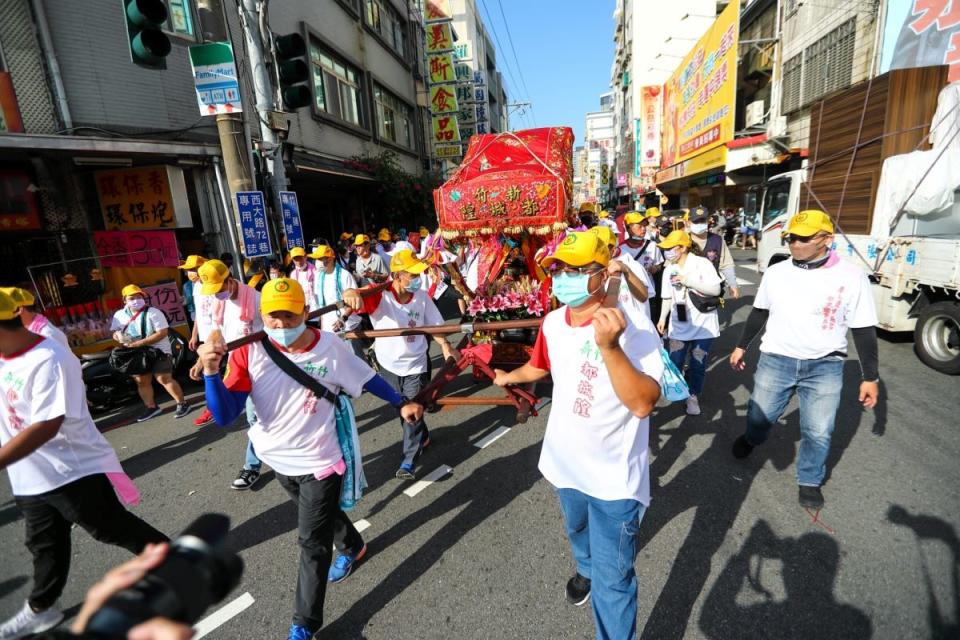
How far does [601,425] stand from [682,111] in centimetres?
2824

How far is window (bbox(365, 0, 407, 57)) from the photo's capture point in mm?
16531

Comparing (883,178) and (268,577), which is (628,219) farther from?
(268,577)

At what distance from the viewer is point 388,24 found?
60.5ft

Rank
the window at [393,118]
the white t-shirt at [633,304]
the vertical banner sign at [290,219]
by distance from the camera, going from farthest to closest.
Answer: the window at [393,118], the vertical banner sign at [290,219], the white t-shirt at [633,304]

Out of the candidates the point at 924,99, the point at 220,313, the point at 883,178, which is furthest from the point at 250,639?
the point at 924,99

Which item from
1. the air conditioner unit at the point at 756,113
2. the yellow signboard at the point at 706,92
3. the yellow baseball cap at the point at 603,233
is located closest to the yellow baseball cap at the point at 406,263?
the yellow baseball cap at the point at 603,233

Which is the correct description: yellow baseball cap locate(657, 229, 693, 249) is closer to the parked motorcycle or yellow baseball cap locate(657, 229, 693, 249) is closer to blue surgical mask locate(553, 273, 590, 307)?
blue surgical mask locate(553, 273, 590, 307)

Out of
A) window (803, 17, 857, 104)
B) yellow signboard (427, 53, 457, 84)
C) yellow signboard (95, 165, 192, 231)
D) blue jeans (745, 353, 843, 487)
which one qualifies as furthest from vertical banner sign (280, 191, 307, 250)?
window (803, 17, 857, 104)

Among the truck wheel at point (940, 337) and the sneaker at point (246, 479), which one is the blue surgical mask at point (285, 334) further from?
the truck wheel at point (940, 337)

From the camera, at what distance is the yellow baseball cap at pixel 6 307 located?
7.20ft

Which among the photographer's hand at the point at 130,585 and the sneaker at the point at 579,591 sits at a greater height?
the photographer's hand at the point at 130,585

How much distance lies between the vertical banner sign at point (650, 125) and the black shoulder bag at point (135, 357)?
32081 mm

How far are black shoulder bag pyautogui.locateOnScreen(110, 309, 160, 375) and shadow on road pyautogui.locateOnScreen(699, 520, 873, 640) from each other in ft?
20.3

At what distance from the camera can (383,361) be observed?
4.04 meters
